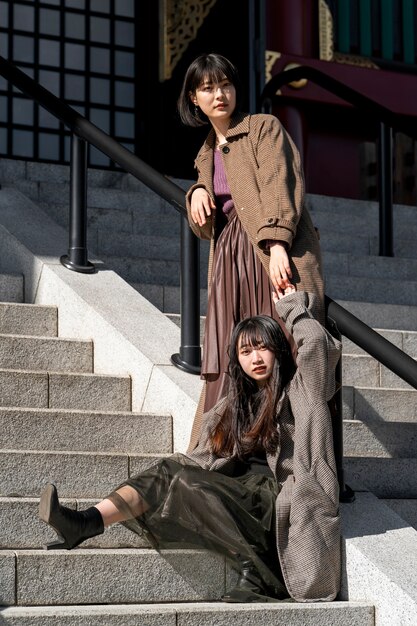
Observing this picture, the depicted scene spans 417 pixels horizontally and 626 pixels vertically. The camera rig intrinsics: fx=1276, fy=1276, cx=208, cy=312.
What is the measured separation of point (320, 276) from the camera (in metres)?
4.50

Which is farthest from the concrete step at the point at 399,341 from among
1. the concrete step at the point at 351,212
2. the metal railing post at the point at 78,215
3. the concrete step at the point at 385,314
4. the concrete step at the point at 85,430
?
the concrete step at the point at 351,212

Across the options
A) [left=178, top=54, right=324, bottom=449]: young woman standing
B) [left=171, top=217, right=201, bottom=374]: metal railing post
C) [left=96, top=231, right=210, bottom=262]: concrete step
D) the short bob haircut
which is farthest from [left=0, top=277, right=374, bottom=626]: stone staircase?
[left=96, top=231, right=210, bottom=262]: concrete step

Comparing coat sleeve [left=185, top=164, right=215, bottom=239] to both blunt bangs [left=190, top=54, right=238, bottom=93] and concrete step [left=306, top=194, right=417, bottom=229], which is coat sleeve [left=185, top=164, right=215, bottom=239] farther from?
concrete step [left=306, top=194, right=417, bottom=229]

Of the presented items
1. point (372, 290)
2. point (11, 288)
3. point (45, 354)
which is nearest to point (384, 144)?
point (372, 290)

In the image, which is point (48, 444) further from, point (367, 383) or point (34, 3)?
point (34, 3)

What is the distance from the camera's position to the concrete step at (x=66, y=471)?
4473 millimetres

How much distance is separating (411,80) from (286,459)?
740cm

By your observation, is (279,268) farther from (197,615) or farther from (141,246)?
(141,246)

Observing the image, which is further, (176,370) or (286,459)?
(176,370)

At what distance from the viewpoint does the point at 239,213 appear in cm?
454

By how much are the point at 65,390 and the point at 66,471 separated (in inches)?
30.7

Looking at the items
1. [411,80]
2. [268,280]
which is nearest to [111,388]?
[268,280]

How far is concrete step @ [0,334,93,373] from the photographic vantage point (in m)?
5.52

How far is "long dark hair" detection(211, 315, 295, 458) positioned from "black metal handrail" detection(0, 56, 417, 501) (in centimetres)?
34
